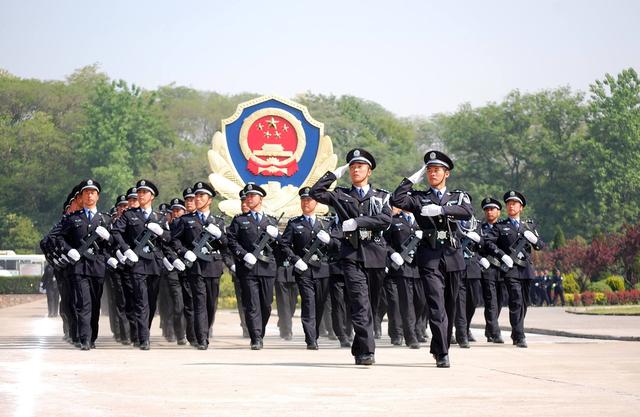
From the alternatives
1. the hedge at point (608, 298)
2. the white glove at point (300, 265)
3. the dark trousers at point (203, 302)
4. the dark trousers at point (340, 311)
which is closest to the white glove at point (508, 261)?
the dark trousers at point (340, 311)

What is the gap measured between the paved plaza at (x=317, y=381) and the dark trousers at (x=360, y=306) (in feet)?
0.83

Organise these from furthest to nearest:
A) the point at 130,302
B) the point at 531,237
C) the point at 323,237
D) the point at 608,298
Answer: the point at 608,298 < the point at 130,302 < the point at 531,237 < the point at 323,237

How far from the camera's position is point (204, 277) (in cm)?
2031

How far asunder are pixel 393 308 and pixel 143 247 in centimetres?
375

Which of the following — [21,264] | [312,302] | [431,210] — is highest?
[21,264]

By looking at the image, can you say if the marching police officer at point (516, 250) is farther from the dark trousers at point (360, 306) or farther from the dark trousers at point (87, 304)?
the dark trousers at point (87, 304)

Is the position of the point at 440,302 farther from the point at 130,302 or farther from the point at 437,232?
the point at 130,302

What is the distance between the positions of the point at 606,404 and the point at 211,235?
9.55m

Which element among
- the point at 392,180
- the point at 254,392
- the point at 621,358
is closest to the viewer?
the point at 254,392

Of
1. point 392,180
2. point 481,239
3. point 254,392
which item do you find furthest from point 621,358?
point 392,180

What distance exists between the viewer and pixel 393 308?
846 inches

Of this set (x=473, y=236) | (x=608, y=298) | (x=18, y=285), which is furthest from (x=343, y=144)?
(x=473, y=236)

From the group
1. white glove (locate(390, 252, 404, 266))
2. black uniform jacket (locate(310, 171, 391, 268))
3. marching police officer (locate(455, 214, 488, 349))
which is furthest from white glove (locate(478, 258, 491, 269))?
black uniform jacket (locate(310, 171, 391, 268))

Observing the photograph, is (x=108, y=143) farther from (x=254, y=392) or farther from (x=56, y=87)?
(x=254, y=392)
